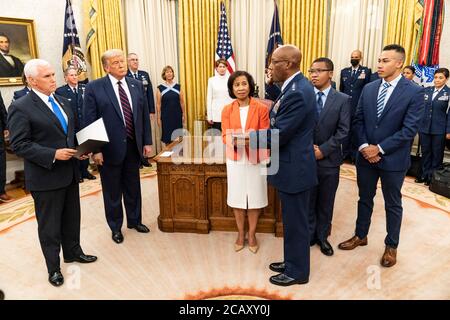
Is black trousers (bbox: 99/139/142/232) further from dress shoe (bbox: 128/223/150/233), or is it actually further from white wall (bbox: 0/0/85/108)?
white wall (bbox: 0/0/85/108)

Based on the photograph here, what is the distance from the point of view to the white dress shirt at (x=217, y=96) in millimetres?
5355

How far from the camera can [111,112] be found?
3100mm

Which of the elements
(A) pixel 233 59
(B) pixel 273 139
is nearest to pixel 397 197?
A: (B) pixel 273 139

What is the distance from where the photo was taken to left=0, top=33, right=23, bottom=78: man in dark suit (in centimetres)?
495

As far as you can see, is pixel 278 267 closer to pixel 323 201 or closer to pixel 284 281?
pixel 284 281

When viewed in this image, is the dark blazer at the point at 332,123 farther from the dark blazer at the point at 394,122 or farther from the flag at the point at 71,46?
the flag at the point at 71,46

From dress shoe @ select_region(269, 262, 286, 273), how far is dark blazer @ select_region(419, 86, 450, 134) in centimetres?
330

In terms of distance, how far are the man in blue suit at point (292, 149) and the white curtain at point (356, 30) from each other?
4372 mm

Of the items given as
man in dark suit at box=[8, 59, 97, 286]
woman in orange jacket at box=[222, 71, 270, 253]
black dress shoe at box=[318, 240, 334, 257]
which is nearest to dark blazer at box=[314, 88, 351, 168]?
woman in orange jacket at box=[222, 71, 270, 253]

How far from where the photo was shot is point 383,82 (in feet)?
8.93

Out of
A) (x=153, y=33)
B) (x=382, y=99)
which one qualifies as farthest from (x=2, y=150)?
(x=382, y=99)

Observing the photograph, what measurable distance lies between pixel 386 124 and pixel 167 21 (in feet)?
16.2

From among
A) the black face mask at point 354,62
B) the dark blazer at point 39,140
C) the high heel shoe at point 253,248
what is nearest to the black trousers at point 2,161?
the dark blazer at point 39,140
